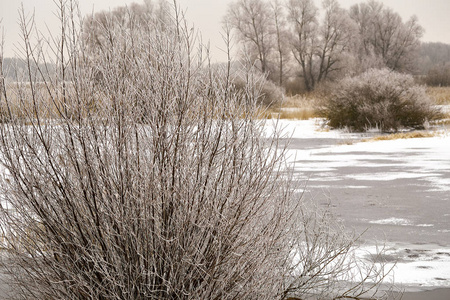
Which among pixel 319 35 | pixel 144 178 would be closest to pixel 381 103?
pixel 144 178

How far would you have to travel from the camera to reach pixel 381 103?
18250 mm

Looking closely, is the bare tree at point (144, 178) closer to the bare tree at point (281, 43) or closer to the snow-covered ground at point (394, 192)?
the snow-covered ground at point (394, 192)

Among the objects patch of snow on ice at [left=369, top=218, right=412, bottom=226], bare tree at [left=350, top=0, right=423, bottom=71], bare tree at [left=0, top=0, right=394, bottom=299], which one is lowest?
patch of snow on ice at [left=369, top=218, right=412, bottom=226]

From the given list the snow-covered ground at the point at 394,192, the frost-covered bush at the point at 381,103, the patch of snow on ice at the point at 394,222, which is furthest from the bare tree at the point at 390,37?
the patch of snow on ice at the point at 394,222

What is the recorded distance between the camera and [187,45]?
10.4 ft

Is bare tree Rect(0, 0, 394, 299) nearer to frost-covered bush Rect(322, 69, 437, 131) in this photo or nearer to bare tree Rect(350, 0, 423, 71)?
frost-covered bush Rect(322, 69, 437, 131)

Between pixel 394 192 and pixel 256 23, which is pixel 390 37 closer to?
pixel 256 23

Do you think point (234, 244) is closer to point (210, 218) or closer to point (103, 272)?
point (210, 218)

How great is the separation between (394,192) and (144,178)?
21.4ft

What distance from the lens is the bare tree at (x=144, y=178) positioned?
298cm

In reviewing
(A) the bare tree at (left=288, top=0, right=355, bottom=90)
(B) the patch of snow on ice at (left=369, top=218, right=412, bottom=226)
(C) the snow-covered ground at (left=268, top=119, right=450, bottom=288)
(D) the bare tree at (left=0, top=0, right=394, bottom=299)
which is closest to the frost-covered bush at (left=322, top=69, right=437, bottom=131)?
(C) the snow-covered ground at (left=268, top=119, right=450, bottom=288)

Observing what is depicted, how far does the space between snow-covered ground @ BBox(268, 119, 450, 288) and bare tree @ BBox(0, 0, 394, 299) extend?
1.65ft

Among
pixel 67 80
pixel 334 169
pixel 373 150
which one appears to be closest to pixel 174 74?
pixel 67 80

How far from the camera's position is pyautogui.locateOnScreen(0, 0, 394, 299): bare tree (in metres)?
2.98
